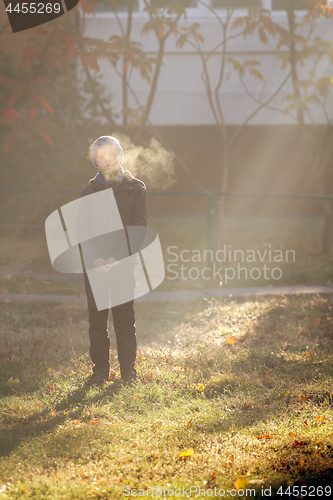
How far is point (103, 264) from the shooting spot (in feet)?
11.2

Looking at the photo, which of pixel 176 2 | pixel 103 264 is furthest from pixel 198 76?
pixel 103 264

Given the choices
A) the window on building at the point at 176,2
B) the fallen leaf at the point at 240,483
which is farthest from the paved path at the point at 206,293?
the window on building at the point at 176,2

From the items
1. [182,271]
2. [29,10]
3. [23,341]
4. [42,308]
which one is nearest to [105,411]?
[23,341]

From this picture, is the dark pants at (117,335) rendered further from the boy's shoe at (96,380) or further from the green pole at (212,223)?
the green pole at (212,223)

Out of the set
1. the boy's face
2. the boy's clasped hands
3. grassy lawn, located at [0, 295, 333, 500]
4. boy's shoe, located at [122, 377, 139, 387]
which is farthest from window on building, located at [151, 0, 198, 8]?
boy's shoe, located at [122, 377, 139, 387]

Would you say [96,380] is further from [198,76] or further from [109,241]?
[198,76]

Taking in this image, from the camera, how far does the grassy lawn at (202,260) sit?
6883 millimetres

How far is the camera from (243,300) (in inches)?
240

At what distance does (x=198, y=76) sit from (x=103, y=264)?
29.0ft

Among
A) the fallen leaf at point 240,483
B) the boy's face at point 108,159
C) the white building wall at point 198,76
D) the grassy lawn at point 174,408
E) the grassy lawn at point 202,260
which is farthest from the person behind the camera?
the white building wall at point 198,76

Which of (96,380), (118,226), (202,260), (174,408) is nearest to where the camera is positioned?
(174,408)

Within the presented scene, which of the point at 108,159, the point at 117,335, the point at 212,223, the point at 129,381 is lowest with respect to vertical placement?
the point at 212,223

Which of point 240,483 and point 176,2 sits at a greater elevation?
point 176,2

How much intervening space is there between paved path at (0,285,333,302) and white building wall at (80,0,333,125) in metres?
5.73
